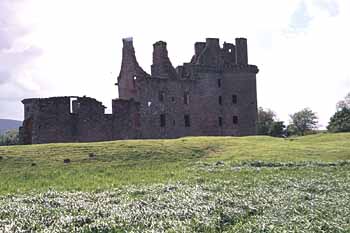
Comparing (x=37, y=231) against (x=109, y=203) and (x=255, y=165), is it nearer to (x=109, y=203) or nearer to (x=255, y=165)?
(x=109, y=203)

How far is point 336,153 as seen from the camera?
52.4 meters

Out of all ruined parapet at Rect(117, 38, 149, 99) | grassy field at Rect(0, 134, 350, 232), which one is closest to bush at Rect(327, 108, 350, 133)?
ruined parapet at Rect(117, 38, 149, 99)

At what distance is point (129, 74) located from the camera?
299 ft

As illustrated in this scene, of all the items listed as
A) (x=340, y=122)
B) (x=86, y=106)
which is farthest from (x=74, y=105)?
(x=340, y=122)

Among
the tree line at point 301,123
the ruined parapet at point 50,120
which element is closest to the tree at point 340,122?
the tree line at point 301,123

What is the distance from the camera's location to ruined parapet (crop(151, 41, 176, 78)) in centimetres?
9294

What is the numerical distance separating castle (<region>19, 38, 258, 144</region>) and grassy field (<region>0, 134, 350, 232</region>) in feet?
71.7

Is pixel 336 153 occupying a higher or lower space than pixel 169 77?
lower

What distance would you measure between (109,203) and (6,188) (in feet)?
29.9

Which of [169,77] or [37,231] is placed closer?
[37,231]

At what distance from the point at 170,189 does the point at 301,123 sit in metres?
118

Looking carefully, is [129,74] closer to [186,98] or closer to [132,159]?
[186,98]

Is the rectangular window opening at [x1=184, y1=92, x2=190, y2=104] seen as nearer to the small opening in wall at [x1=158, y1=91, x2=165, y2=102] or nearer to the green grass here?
the small opening in wall at [x1=158, y1=91, x2=165, y2=102]

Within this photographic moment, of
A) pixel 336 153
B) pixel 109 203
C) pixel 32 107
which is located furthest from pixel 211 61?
pixel 109 203
